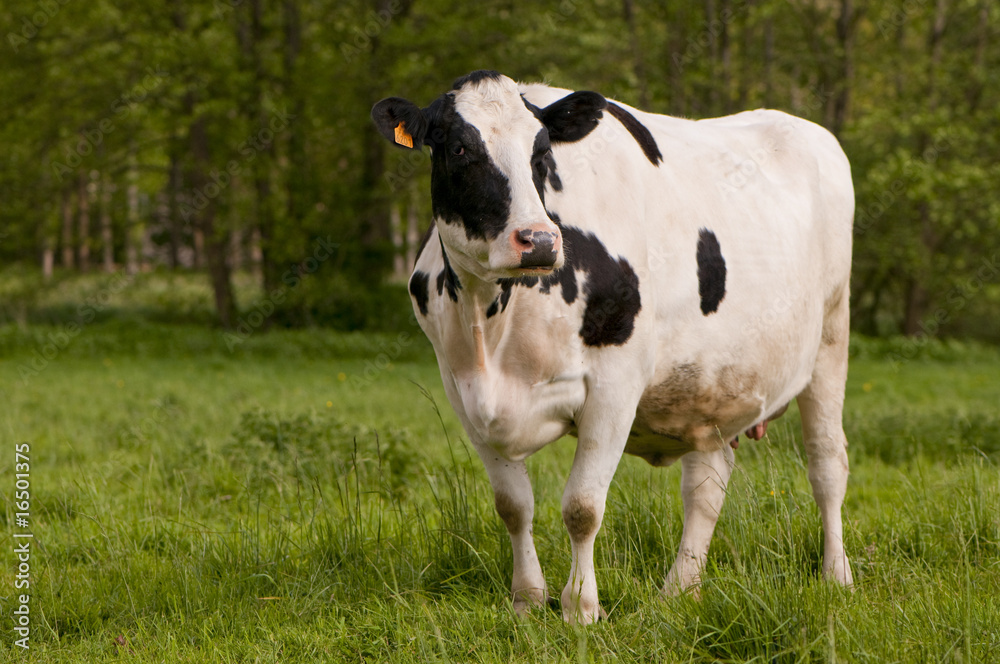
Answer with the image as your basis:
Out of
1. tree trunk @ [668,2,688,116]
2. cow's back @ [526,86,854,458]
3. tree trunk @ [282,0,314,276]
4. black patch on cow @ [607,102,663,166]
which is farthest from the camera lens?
tree trunk @ [282,0,314,276]

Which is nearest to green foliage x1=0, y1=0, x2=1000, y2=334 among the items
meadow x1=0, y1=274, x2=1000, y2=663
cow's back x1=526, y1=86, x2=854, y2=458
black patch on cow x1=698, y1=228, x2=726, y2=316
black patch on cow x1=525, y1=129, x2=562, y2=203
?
meadow x1=0, y1=274, x2=1000, y2=663

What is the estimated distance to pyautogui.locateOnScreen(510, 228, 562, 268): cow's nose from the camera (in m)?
2.81

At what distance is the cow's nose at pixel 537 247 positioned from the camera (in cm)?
281

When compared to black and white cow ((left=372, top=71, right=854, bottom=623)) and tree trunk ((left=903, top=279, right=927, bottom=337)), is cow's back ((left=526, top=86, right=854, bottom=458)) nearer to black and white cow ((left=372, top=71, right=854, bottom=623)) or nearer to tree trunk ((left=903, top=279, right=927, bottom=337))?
black and white cow ((left=372, top=71, right=854, bottom=623))

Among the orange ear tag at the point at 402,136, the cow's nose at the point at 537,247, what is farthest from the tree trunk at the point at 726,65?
the cow's nose at the point at 537,247

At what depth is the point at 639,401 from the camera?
3578 mm

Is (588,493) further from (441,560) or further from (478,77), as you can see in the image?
(478,77)

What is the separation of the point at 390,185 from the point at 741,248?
13670 mm

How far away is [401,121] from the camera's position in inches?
130

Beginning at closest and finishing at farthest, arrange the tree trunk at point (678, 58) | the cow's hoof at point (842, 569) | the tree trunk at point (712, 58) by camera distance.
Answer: the cow's hoof at point (842, 569)
the tree trunk at point (712, 58)
the tree trunk at point (678, 58)

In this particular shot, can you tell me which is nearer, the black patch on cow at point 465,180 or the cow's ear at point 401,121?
the black patch on cow at point 465,180

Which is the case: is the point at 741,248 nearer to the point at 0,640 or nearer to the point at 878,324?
the point at 0,640

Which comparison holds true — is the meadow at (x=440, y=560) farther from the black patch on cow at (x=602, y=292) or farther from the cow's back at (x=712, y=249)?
the black patch on cow at (x=602, y=292)

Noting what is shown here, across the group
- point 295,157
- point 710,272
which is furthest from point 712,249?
point 295,157
